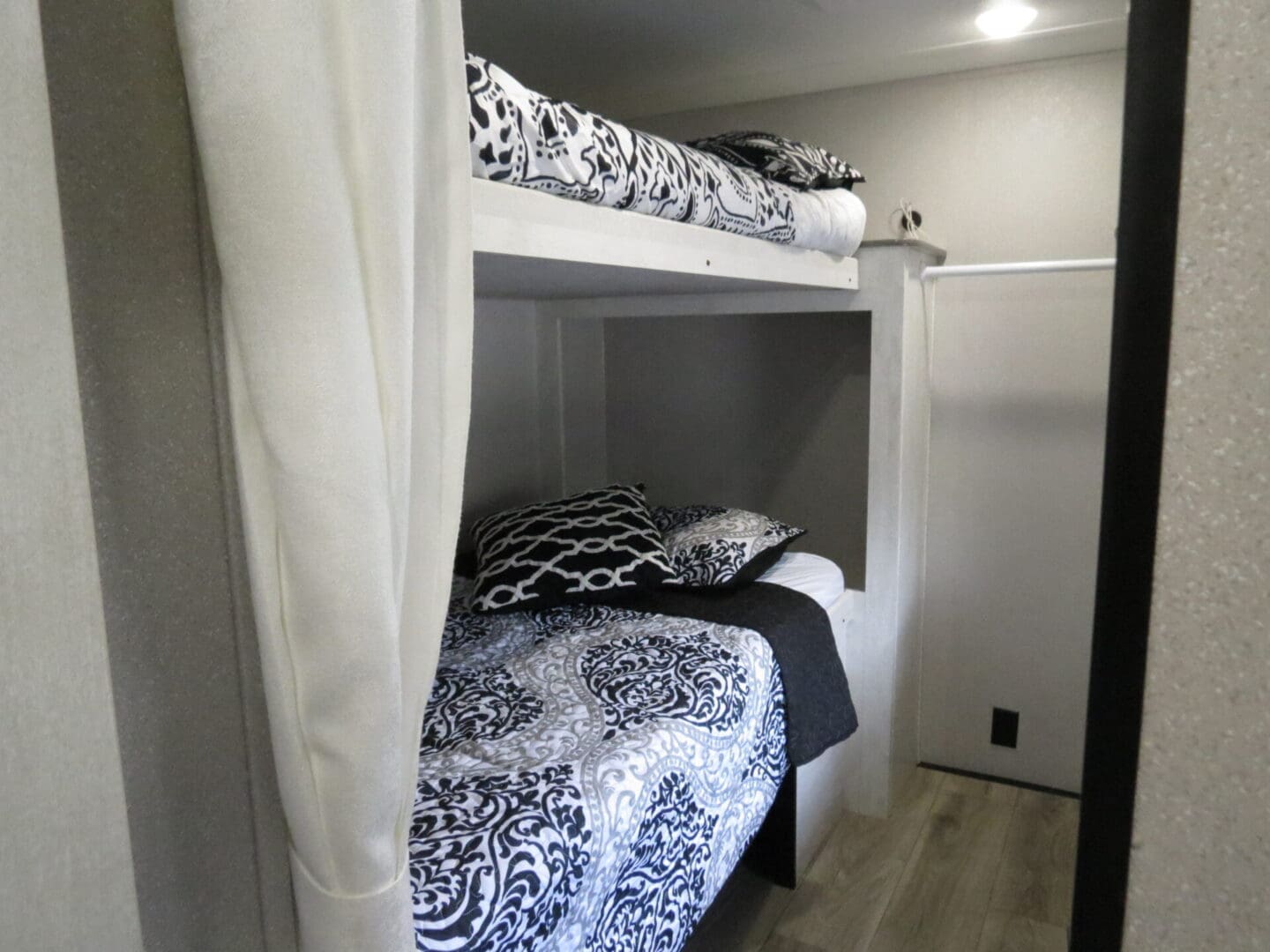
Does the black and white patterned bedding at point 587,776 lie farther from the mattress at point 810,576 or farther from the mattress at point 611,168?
the mattress at point 611,168

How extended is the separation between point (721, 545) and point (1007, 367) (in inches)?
39.0

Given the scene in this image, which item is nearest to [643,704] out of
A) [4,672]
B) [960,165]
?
[4,672]

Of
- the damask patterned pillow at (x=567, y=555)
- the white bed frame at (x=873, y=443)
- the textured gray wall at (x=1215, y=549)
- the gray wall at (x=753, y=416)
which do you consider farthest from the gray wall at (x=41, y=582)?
the gray wall at (x=753, y=416)

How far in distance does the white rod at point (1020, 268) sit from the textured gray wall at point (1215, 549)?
1.76m

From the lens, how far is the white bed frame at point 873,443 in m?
2.00

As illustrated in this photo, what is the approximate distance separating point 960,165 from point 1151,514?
2.24m

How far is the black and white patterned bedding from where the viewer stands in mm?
1020

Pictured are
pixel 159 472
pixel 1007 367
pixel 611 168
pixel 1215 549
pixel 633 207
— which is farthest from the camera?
pixel 1007 367

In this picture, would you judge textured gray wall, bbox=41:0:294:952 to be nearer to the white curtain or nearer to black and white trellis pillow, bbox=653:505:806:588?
the white curtain

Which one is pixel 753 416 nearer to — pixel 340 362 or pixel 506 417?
pixel 506 417

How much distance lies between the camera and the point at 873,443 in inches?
88.0

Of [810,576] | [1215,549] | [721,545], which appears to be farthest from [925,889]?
[1215,549]

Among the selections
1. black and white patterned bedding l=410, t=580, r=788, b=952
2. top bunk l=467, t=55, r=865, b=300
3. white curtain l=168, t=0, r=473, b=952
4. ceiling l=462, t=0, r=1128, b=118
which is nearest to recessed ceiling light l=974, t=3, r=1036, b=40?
ceiling l=462, t=0, r=1128, b=118

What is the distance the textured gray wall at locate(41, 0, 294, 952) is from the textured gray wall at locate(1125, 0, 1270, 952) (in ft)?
1.84
